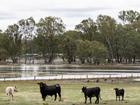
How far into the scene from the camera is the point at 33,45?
19625 cm

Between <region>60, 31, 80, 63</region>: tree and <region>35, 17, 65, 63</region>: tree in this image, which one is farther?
<region>35, 17, 65, 63</region>: tree

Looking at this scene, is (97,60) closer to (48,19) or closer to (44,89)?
(48,19)

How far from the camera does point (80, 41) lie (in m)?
163

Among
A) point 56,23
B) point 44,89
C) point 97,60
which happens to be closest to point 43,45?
point 56,23

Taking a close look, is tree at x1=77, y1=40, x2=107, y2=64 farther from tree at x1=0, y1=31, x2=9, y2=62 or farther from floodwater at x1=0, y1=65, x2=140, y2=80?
floodwater at x1=0, y1=65, x2=140, y2=80

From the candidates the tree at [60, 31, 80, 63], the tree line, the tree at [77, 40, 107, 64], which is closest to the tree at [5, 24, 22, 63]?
the tree line

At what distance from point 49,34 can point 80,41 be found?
22.4 metres

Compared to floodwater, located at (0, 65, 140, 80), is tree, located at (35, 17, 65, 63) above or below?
above

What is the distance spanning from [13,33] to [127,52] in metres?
48.8

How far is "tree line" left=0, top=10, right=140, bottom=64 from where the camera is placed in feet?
539

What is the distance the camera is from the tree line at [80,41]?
16438 centimetres

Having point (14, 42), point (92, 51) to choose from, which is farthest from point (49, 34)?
point (92, 51)

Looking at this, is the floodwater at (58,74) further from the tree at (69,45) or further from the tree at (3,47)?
the tree at (3,47)

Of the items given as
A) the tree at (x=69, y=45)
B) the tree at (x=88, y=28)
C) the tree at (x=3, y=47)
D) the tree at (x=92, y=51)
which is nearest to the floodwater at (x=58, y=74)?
the tree at (x=92, y=51)
